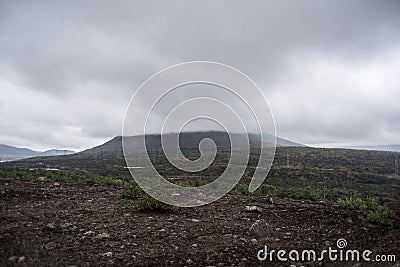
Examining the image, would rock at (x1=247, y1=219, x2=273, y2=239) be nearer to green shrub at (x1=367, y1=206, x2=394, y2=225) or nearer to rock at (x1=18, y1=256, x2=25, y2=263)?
green shrub at (x1=367, y1=206, x2=394, y2=225)

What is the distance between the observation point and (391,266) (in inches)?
171

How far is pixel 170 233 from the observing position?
594 cm

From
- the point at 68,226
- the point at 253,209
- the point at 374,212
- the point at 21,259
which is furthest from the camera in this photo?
the point at 253,209

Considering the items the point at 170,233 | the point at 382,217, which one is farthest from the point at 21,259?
the point at 382,217

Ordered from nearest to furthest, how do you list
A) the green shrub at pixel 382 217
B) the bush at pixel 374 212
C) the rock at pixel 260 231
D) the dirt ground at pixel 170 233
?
the dirt ground at pixel 170 233 < the rock at pixel 260 231 < the green shrub at pixel 382 217 < the bush at pixel 374 212

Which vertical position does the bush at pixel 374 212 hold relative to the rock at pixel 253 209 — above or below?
above

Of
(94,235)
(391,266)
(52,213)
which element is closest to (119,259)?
(94,235)

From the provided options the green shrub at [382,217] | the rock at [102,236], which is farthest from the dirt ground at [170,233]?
the green shrub at [382,217]

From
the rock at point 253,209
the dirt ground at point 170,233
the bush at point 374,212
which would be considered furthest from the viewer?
the rock at point 253,209

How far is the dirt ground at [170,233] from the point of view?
4.75 metres

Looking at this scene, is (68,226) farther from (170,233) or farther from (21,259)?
(170,233)

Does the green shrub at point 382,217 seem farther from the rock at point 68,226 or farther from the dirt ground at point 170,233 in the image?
the rock at point 68,226

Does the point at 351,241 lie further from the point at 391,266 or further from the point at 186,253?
the point at 186,253

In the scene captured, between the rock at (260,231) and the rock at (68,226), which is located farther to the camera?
the rock at (68,226)
